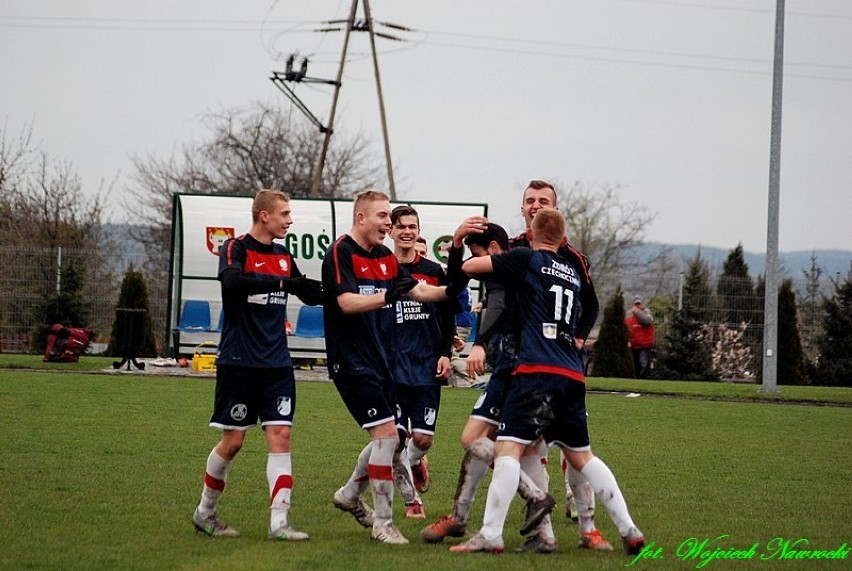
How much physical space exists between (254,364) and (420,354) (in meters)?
1.74

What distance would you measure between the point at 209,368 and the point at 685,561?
63.3 feet

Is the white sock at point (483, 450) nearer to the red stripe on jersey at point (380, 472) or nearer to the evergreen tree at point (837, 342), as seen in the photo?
the red stripe on jersey at point (380, 472)

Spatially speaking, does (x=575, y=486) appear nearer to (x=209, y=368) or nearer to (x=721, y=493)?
(x=721, y=493)

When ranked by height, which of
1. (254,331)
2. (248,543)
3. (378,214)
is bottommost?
(248,543)

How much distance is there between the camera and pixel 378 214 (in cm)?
813

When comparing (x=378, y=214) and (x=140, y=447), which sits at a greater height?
(x=378, y=214)

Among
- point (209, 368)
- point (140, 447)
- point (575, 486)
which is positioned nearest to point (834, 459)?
point (575, 486)

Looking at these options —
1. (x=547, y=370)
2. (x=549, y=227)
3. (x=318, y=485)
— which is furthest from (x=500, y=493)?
(x=318, y=485)

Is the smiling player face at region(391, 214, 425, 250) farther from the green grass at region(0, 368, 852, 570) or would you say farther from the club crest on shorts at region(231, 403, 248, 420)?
the club crest on shorts at region(231, 403, 248, 420)

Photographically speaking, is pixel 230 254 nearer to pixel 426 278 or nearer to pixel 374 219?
pixel 374 219

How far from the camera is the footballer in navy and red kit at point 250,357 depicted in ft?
26.4

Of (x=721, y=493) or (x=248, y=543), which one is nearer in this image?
(x=248, y=543)

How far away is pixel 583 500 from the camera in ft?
26.0

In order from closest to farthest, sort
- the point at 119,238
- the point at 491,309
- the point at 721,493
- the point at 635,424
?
1. the point at 491,309
2. the point at 721,493
3. the point at 635,424
4. the point at 119,238
